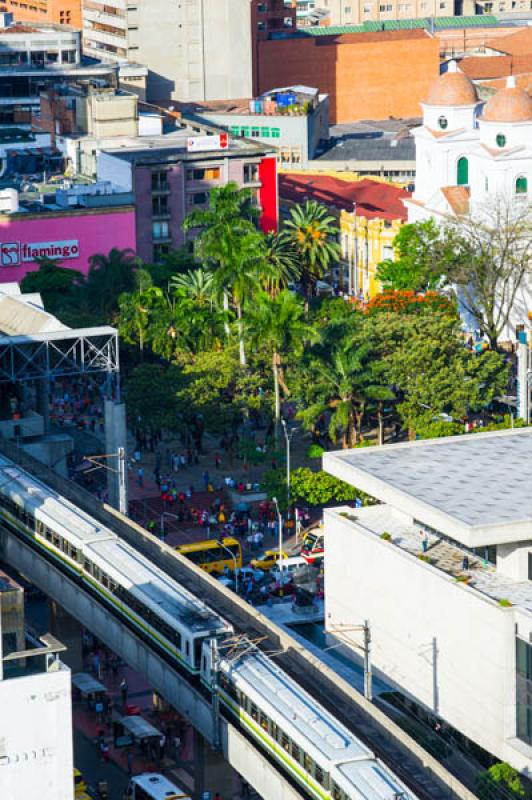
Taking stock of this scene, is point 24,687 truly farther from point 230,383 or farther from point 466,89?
point 466,89

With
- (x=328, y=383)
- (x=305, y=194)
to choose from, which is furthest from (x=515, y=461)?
(x=305, y=194)

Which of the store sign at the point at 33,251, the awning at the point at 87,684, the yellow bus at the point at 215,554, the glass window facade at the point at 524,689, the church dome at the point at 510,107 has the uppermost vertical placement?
the church dome at the point at 510,107

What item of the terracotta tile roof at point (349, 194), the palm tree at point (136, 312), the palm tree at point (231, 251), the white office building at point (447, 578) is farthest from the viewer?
the terracotta tile roof at point (349, 194)

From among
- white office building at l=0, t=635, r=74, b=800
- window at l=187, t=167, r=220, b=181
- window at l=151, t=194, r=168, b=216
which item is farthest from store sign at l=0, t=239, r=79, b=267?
white office building at l=0, t=635, r=74, b=800

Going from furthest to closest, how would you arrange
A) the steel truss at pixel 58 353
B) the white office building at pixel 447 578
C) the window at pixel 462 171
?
the window at pixel 462 171, the steel truss at pixel 58 353, the white office building at pixel 447 578

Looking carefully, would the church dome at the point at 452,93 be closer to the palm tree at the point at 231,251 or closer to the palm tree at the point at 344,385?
the palm tree at the point at 231,251

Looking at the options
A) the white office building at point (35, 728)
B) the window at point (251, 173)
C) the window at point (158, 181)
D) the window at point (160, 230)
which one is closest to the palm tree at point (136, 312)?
the window at point (160, 230)
